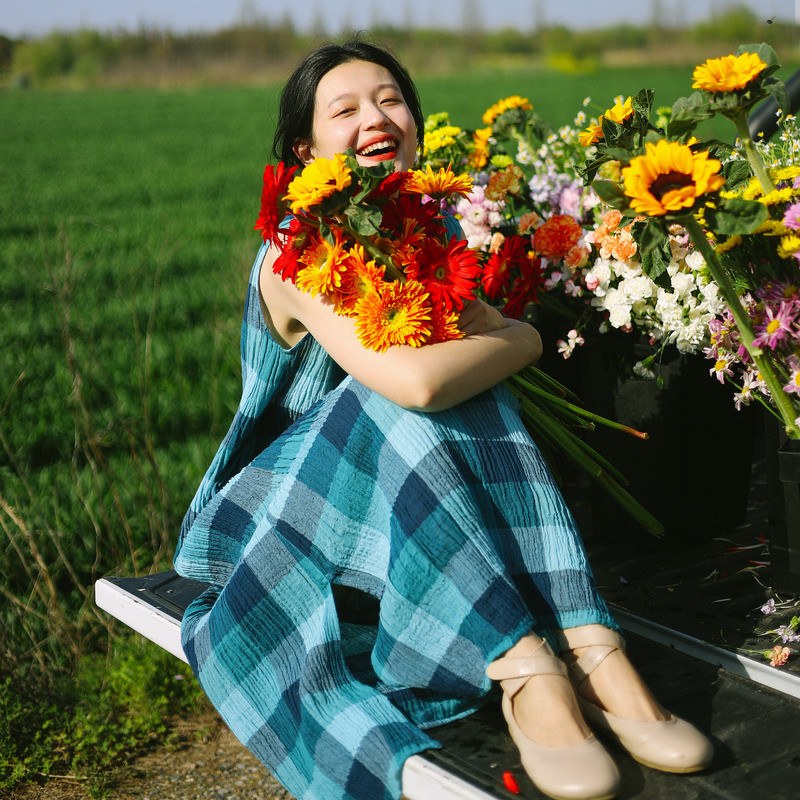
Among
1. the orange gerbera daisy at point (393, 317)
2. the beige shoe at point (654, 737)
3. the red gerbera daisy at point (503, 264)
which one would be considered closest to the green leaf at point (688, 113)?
the orange gerbera daisy at point (393, 317)

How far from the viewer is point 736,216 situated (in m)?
1.33

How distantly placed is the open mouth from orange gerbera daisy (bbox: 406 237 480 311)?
0.31 m

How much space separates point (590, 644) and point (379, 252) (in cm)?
68

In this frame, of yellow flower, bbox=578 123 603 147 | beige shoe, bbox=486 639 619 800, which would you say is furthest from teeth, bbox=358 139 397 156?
beige shoe, bbox=486 639 619 800

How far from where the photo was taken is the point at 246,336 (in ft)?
6.31

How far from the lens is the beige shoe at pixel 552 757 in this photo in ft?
4.10

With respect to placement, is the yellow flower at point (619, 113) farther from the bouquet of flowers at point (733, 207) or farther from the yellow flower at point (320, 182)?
the yellow flower at point (320, 182)

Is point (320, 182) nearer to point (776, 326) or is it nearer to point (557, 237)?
point (776, 326)

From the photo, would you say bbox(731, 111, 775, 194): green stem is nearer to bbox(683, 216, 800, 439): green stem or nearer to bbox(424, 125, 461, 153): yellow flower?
bbox(683, 216, 800, 439): green stem

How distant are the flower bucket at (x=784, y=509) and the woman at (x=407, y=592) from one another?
480mm

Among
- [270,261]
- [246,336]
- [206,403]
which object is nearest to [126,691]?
[246,336]

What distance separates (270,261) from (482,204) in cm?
72

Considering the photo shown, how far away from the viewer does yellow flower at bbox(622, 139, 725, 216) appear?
125cm

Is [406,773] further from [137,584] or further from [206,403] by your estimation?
[206,403]
